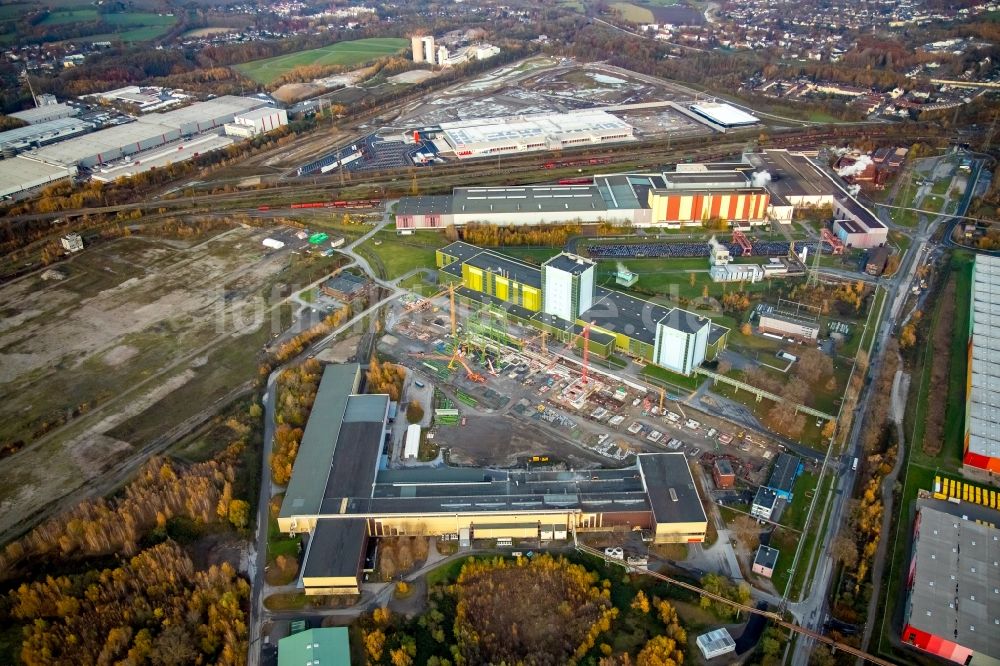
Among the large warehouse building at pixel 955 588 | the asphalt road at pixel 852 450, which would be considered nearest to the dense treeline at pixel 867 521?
the asphalt road at pixel 852 450

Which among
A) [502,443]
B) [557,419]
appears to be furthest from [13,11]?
[557,419]

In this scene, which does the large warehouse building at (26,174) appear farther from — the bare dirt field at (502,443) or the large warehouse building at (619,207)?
the bare dirt field at (502,443)

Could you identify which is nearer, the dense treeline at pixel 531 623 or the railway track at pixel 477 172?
the dense treeline at pixel 531 623

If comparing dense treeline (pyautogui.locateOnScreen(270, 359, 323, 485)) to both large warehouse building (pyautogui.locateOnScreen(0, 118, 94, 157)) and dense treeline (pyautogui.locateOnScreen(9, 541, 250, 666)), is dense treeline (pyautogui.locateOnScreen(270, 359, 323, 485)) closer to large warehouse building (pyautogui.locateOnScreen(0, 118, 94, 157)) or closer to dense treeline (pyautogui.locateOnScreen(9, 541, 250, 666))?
dense treeline (pyautogui.locateOnScreen(9, 541, 250, 666))

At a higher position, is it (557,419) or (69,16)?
(69,16)

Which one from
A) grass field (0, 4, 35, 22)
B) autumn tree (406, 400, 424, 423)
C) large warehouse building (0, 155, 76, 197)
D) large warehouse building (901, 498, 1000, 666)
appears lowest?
large warehouse building (901, 498, 1000, 666)

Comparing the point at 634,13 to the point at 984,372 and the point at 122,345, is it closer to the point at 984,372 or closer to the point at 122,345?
the point at 984,372

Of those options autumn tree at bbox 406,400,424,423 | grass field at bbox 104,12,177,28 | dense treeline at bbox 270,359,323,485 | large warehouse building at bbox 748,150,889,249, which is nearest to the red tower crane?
large warehouse building at bbox 748,150,889,249
